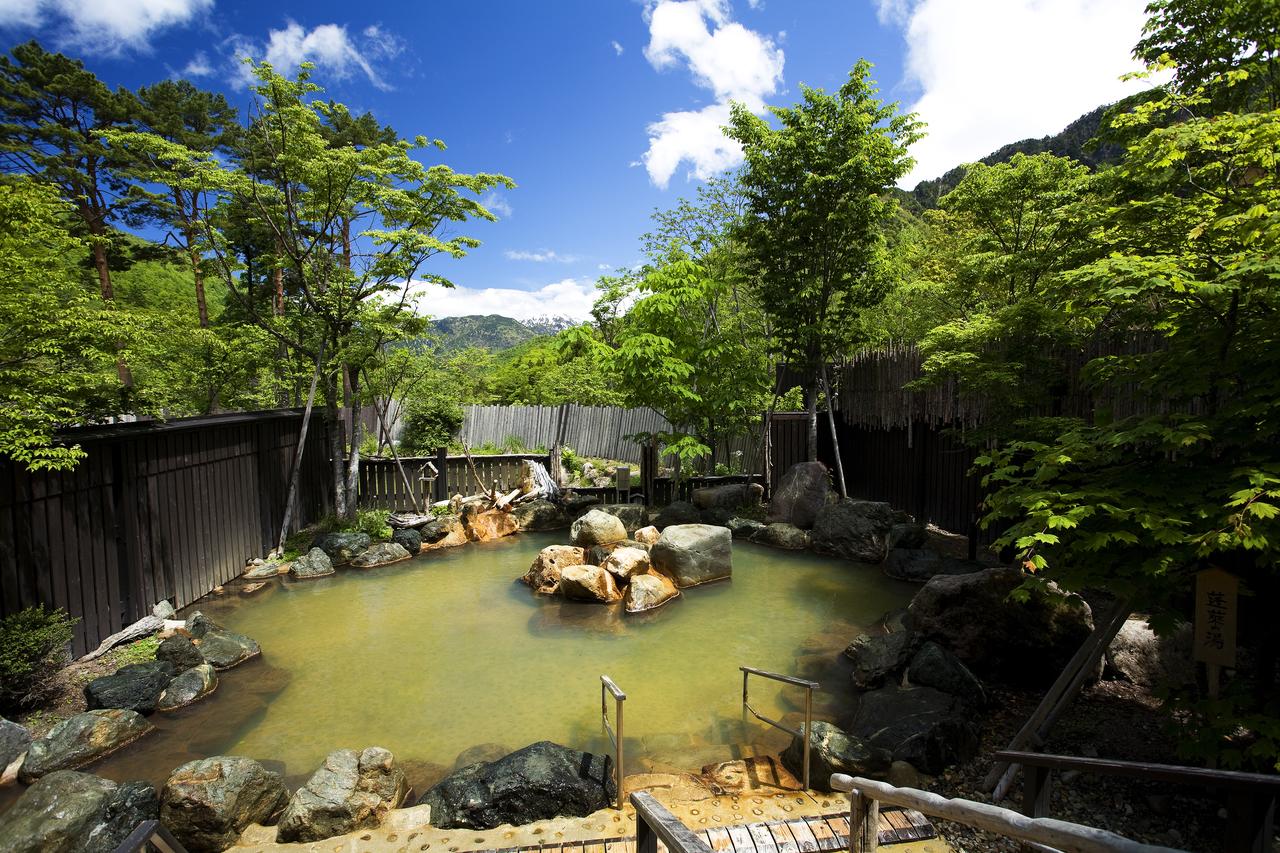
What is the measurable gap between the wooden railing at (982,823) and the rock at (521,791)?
204 cm

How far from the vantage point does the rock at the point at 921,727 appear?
4.61 metres

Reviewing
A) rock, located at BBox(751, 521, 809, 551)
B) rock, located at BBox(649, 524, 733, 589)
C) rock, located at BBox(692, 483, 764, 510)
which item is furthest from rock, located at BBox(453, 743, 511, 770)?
rock, located at BBox(692, 483, 764, 510)

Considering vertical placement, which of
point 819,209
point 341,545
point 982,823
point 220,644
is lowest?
point 220,644

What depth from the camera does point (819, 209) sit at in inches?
482

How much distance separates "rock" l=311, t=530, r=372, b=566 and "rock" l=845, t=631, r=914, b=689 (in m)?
8.15

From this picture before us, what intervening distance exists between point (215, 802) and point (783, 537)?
900cm

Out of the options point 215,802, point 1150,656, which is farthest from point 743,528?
point 215,802

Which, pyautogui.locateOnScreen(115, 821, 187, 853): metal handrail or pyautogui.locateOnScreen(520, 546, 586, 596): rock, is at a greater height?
pyautogui.locateOnScreen(115, 821, 187, 853): metal handrail

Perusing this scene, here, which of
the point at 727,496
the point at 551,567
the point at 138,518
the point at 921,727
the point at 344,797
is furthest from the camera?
the point at 727,496

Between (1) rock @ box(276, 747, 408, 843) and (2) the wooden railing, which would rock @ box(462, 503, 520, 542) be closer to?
(1) rock @ box(276, 747, 408, 843)

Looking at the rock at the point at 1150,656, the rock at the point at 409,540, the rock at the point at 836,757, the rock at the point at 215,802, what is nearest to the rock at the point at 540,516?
the rock at the point at 409,540

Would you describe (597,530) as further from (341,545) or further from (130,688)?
(130,688)

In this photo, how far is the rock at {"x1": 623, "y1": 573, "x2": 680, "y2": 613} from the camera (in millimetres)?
8547

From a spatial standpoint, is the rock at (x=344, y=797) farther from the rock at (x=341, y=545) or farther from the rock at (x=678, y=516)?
the rock at (x=678, y=516)
